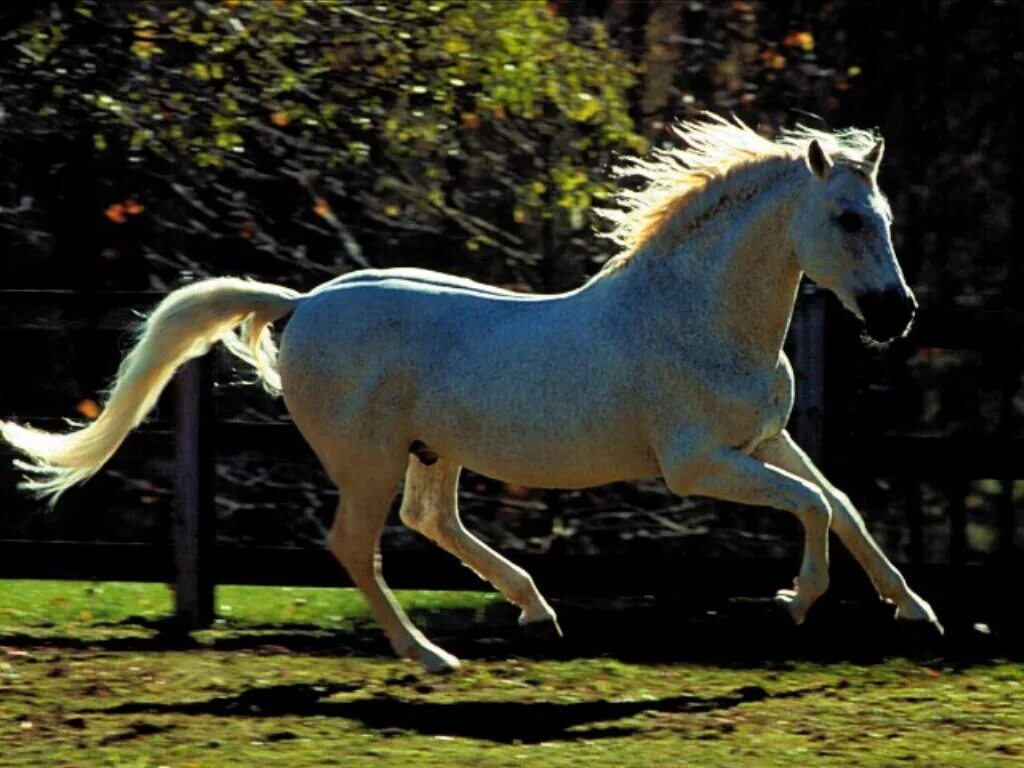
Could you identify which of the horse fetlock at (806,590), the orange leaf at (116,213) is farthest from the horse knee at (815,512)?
the orange leaf at (116,213)

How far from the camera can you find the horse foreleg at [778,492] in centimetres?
701

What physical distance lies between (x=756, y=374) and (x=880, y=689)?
1232 millimetres

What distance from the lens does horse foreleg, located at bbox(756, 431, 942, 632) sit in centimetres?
722

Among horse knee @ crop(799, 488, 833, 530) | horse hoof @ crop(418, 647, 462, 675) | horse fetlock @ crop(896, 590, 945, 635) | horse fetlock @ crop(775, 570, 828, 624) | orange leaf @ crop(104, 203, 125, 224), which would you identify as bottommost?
horse hoof @ crop(418, 647, 462, 675)

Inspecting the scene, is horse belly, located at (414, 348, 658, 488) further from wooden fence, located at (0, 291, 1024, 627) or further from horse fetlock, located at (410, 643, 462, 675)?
wooden fence, located at (0, 291, 1024, 627)

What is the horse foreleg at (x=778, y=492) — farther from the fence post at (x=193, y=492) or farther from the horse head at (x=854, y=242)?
the fence post at (x=193, y=492)

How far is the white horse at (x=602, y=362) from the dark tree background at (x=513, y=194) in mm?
2735

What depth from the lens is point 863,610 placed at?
346 inches

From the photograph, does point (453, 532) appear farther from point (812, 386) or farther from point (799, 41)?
point (799, 41)

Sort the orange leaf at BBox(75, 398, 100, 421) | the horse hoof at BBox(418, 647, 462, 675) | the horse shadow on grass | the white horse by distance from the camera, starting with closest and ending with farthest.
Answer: the horse shadow on grass < the white horse < the horse hoof at BBox(418, 647, 462, 675) < the orange leaf at BBox(75, 398, 100, 421)

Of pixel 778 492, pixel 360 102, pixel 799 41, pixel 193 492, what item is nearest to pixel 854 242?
pixel 778 492

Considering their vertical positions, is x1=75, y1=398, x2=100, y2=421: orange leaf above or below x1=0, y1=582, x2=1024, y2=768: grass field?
above

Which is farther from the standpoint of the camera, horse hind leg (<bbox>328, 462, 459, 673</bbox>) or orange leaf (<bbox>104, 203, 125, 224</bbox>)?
orange leaf (<bbox>104, 203, 125, 224</bbox>)

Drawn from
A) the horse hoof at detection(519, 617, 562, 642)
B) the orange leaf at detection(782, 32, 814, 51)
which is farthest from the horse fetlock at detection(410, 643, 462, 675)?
the orange leaf at detection(782, 32, 814, 51)
